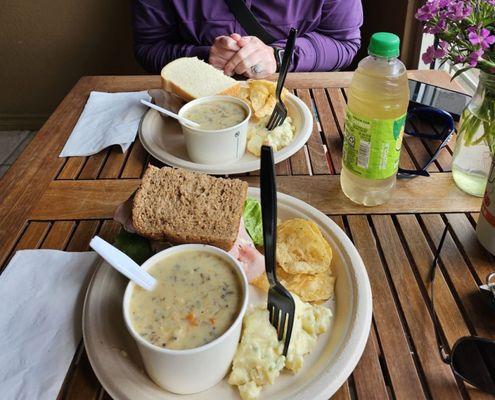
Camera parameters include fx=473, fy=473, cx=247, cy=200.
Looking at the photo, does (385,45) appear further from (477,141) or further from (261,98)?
(261,98)

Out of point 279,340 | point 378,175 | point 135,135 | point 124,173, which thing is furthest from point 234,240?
point 135,135

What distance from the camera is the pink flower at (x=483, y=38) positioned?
798 mm

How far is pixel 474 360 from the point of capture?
28.0 inches

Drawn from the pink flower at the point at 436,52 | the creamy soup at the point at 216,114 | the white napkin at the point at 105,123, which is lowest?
the white napkin at the point at 105,123

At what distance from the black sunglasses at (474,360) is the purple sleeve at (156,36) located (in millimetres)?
1379

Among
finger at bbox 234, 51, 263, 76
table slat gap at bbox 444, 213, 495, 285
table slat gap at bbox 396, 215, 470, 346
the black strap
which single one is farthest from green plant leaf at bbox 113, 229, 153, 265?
the black strap

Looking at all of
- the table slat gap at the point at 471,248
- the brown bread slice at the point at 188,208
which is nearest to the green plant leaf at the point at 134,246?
the brown bread slice at the point at 188,208

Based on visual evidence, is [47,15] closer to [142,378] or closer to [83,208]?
[83,208]

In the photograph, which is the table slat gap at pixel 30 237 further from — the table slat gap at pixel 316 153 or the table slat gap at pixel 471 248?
the table slat gap at pixel 471 248

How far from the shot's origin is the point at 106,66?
2826 mm

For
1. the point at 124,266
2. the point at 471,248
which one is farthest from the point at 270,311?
the point at 471,248

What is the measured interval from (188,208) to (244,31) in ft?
3.82

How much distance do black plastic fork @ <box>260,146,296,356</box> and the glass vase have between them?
534 millimetres

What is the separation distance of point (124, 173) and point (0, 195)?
0.28m
